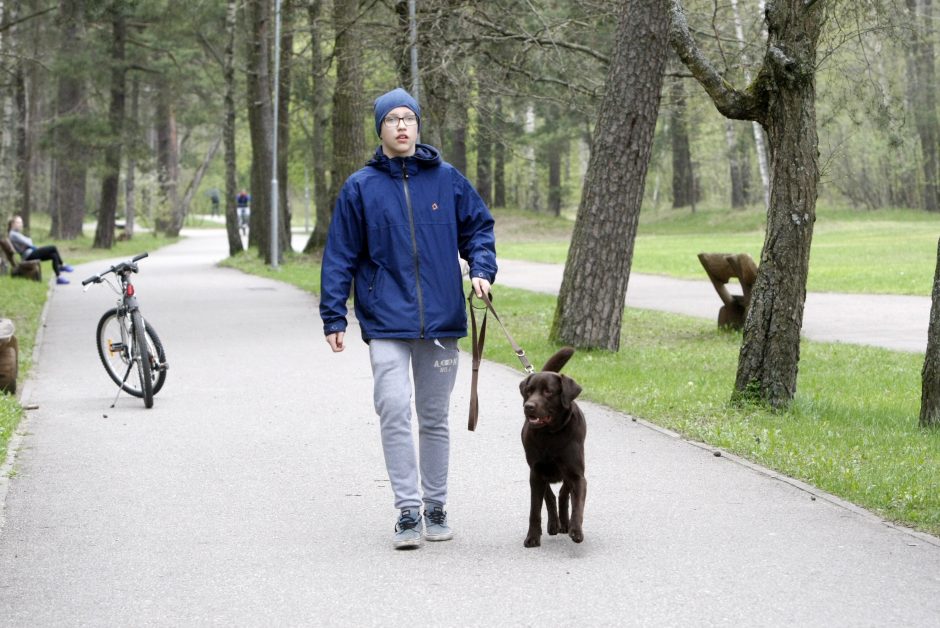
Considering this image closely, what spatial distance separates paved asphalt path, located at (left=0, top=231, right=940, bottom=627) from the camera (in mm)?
5008

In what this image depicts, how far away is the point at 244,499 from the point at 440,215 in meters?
2.08

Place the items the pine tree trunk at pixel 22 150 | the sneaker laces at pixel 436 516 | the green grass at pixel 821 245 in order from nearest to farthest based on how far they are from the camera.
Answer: the sneaker laces at pixel 436 516
the green grass at pixel 821 245
the pine tree trunk at pixel 22 150

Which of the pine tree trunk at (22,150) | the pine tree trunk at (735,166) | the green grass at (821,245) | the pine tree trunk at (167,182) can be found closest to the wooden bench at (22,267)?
the green grass at (821,245)

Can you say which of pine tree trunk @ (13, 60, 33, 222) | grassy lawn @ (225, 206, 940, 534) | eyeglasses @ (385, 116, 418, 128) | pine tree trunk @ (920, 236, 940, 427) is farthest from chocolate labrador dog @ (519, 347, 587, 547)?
pine tree trunk @ (13, 60, 33, 222)

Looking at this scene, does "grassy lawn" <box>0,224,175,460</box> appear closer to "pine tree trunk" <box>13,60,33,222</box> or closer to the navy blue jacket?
"pine tree trunk" <box>13,60,33,222</box>

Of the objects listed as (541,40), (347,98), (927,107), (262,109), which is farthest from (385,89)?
(927,107)

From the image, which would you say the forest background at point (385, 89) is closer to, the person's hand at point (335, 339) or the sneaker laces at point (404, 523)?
the person's hand at point (335, 339)

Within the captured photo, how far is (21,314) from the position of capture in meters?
18.9

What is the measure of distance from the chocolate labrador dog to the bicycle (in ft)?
18.0

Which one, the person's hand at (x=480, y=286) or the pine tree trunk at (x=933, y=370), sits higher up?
the person's hand at (x=480, y=286)

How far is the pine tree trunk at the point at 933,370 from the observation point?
8383 mm

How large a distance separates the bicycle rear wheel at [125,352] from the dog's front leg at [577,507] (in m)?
5.68

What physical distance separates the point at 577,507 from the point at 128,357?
19.9 ft

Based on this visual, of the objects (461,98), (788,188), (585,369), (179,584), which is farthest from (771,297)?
(461,98)
